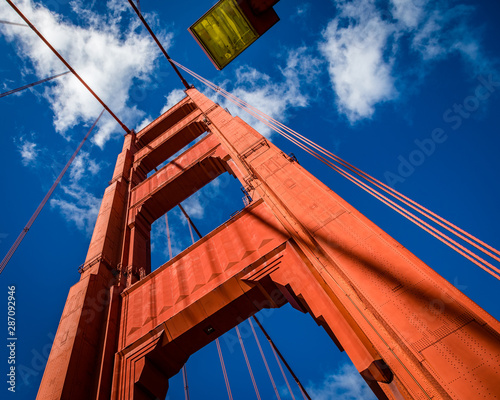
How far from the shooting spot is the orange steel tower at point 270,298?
3.13m

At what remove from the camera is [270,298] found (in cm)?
601

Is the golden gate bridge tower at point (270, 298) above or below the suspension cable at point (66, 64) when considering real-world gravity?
below

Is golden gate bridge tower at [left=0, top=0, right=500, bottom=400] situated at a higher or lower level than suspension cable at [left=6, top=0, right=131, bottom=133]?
lower

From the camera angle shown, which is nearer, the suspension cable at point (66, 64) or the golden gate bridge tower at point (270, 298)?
the golden gate bridge tower at point (270, 298)

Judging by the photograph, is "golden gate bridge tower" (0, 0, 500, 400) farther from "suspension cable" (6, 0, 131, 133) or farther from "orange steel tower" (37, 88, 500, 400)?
"suspension cable" (6, 0, 131, 133)

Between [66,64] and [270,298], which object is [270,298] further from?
[66,64]

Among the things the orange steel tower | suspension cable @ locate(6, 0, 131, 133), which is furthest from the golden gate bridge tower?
suspension cable @ locate(6, 0, 131, 133)

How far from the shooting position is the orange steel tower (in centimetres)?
313

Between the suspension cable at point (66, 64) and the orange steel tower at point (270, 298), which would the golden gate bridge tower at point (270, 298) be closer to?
the orange steel tower at point (270, 298)

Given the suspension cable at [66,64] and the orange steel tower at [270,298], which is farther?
the suspension cable at [66,64]

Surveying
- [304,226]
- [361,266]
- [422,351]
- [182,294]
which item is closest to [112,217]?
[182,294]

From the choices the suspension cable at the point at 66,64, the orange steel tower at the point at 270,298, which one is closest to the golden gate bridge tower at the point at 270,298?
the orange steel tower at the point at 270,298

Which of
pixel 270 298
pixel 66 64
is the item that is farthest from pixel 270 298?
pixel 66 64

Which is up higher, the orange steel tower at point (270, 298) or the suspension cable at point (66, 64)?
the suspension cable at point (66, 64)
